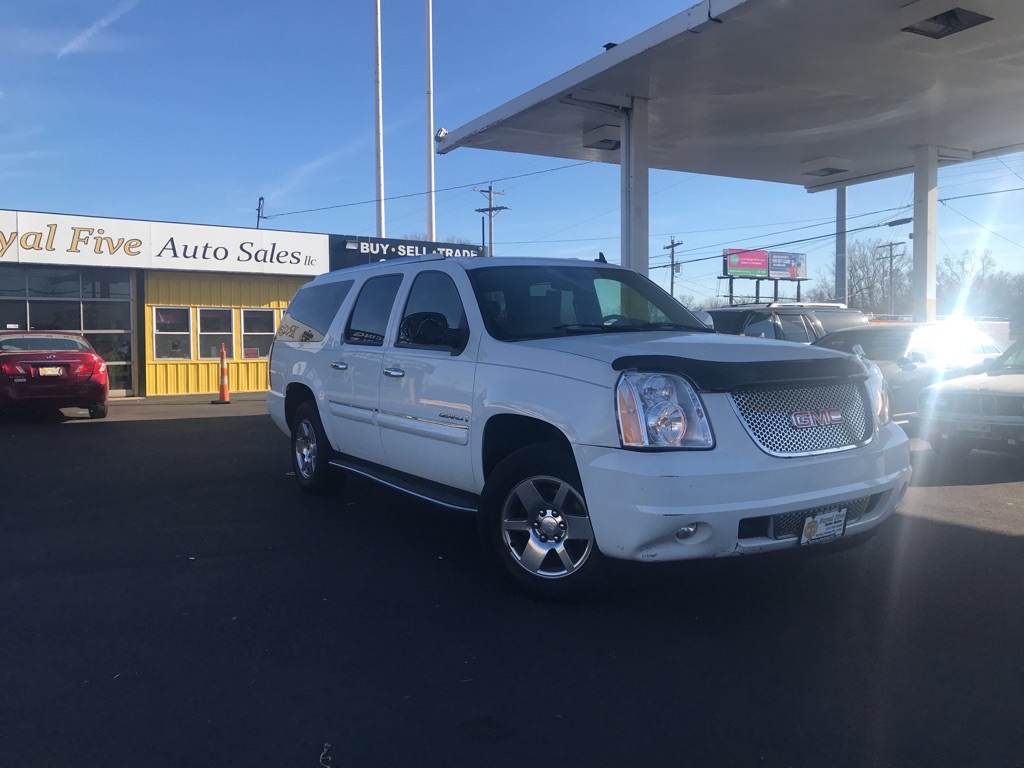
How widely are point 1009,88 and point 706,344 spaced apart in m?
10.9

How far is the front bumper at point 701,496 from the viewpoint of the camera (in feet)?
12.7

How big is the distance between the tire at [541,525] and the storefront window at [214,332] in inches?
744

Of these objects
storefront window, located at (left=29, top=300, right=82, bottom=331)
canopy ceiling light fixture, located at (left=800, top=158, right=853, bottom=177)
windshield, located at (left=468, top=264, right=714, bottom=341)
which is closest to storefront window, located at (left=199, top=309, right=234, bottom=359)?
storefront window, located at (left=29, top=300, right=82, bottom=331)

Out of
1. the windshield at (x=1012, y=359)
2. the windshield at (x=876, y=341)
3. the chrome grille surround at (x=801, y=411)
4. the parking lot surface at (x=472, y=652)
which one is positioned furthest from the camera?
the windshield at (x=876, y=341)

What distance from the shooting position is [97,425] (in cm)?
1413

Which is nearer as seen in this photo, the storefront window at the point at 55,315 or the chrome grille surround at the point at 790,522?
the chrome grille surround at the point at 790,522

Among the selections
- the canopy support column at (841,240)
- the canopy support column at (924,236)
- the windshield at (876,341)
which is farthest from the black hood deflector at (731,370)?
the canopy support column at (841,240)

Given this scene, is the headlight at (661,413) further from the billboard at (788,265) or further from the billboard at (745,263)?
the billboard at (788,265)

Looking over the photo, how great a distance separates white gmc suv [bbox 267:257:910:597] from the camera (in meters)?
3.98

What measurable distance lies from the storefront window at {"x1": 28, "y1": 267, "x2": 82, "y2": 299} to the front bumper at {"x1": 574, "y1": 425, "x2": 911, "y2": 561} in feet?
63.0

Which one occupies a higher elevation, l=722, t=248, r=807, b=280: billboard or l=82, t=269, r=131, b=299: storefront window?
l=722, t=248, r=807, b=280: billboard

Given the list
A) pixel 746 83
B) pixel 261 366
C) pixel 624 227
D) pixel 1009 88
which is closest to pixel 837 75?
pixel 746 83

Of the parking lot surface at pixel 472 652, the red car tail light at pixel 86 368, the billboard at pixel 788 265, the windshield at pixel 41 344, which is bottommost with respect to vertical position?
the parking lot surface at pixel 472 652

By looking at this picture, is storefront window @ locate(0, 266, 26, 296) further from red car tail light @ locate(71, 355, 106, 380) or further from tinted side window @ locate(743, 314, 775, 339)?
tinted side window @ locate(743, 314, 775, 339)
